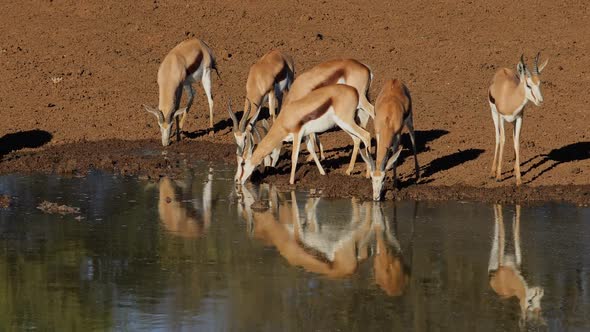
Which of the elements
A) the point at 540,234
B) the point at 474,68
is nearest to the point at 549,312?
the point at 540,234

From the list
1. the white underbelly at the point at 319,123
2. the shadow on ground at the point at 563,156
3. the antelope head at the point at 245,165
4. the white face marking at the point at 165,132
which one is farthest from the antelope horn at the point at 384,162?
the white face marking at the point at 165,132

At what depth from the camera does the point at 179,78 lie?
1947 cm

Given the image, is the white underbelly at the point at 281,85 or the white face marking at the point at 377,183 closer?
the white face marking at the point at 377,183

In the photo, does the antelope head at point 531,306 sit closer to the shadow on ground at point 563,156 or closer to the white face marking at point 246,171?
the shadow on ground at point 563,156

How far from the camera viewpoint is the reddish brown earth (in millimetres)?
16094

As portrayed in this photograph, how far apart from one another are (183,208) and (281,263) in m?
3.01

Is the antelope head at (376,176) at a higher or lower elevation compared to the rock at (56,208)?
higher

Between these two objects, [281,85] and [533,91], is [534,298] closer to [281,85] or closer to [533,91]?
[533,91]

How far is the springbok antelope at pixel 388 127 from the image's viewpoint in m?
13.9

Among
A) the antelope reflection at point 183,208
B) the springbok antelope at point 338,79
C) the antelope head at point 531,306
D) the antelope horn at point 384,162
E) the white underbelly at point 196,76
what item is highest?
the white underbelly at point 196,76

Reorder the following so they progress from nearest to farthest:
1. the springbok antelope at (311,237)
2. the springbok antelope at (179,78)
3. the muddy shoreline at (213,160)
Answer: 1. the springbok antelope at (311,237)
2. the muddy shoreline at (213,160)
3. the springbok antelope at (179,78)

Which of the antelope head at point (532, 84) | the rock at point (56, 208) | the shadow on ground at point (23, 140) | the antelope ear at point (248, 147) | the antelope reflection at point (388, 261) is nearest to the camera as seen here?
the antelope reflection at point (388, 261)

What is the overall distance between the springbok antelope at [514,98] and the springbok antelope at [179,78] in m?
5.44

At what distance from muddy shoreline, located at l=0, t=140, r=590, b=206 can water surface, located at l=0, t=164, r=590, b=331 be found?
0.42m
